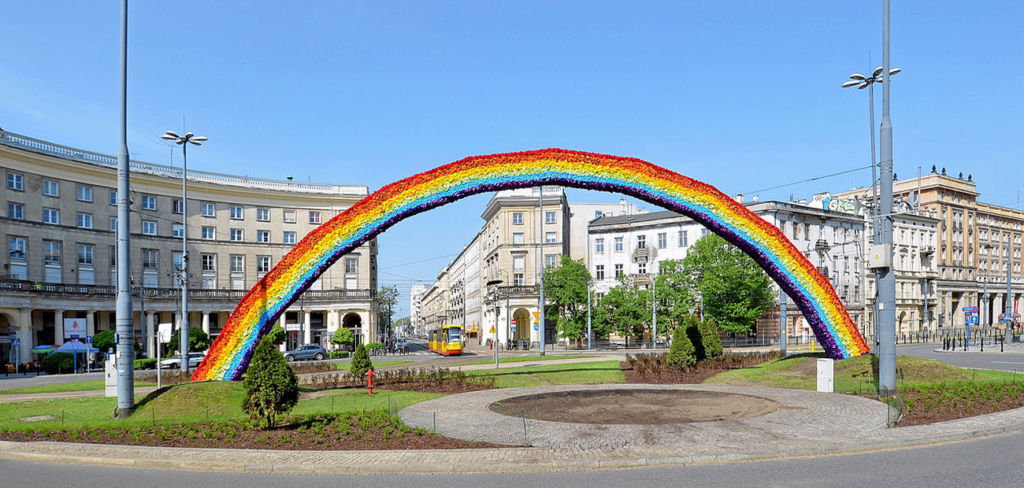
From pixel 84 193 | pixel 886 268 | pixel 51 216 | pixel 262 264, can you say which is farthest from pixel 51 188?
pixel 886 268

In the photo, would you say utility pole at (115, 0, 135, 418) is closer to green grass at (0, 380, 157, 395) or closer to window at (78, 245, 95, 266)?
green grass at (0, 380, 157, 395)

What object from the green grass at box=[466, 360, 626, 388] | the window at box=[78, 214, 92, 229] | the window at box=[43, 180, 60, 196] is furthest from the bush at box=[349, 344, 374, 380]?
the window at box=[78, 214, 92, 229]

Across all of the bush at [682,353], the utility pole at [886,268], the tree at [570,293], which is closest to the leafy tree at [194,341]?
the tree at [570,293]

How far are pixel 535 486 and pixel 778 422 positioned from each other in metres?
8.04

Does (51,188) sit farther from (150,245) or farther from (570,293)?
(570,293)

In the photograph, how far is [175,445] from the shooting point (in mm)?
14102

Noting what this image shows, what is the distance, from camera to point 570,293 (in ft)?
227

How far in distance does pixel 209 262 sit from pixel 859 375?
64.3 m

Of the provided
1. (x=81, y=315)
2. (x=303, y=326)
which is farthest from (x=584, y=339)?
(x=81, y=315)

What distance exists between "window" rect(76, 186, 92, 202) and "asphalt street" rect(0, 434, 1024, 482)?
2334 inches

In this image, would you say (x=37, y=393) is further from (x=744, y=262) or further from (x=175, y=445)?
(x=744, y=262)

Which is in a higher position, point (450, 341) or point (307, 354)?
point (450, 341)

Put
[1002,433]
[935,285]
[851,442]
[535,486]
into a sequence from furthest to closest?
[935,285] → [1002,433] → [851,442] → [535,486]

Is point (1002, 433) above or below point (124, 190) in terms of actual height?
below
